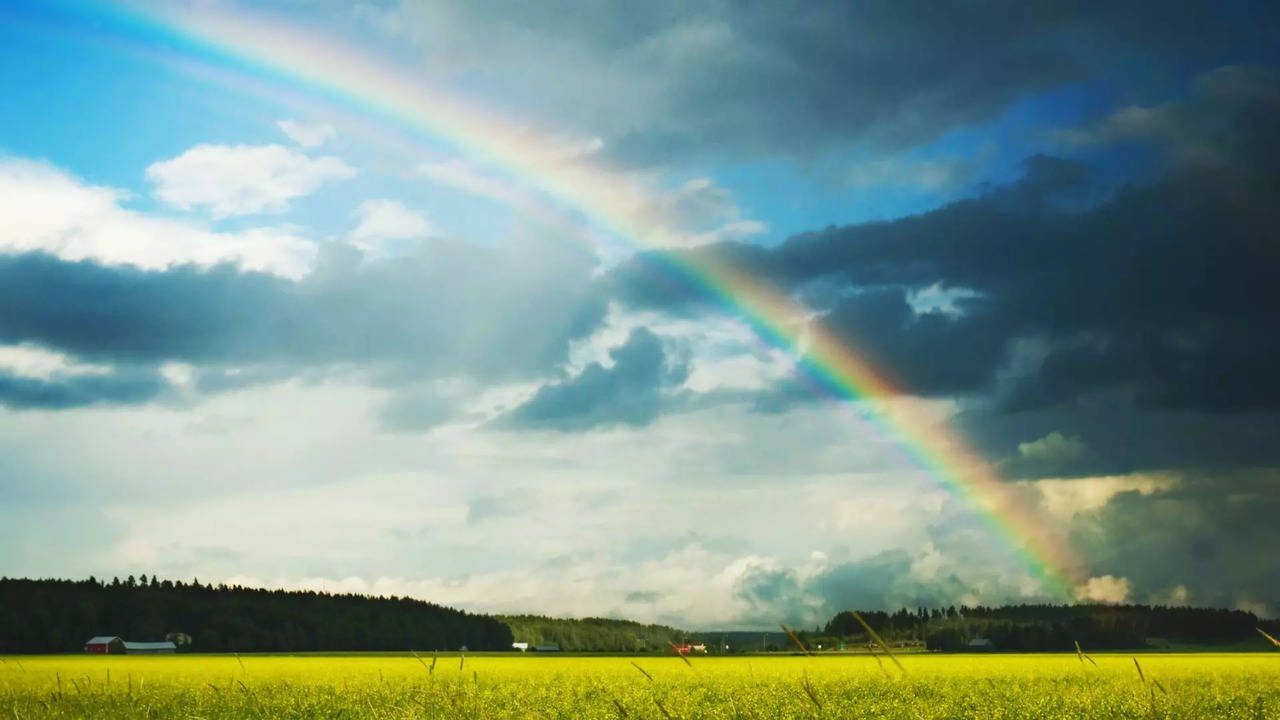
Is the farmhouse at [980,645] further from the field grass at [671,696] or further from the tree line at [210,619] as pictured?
the field grass at [671,696]

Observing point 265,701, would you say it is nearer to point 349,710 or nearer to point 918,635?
point 349,710

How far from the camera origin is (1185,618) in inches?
6880

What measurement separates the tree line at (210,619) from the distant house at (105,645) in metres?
8.24

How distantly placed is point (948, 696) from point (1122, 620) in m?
150

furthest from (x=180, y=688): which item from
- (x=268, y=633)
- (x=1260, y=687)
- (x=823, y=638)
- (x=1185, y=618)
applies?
(x=1185, y=618)

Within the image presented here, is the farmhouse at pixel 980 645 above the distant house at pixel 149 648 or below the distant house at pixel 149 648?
below

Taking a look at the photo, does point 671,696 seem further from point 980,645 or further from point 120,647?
point 980,645

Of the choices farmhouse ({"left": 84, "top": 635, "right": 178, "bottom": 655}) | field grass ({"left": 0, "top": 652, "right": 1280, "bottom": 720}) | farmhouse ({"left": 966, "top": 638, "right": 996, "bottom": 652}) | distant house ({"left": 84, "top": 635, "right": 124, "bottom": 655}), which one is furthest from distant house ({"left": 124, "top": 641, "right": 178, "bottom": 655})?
farmhouse ({"left": 966, "top": 638, "right": 996, "bottom": 652})

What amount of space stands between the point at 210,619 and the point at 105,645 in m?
23.6

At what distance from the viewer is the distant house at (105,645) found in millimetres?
132750

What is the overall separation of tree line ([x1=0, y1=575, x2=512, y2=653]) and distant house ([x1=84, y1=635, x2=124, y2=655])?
824cm

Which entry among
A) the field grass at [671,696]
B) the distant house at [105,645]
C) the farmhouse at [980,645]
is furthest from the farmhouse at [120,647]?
the farmhouse at [980,645]

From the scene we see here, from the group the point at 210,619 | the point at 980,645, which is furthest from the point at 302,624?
the point at 980,645

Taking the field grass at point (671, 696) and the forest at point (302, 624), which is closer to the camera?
the field grass at point (671, 696)
